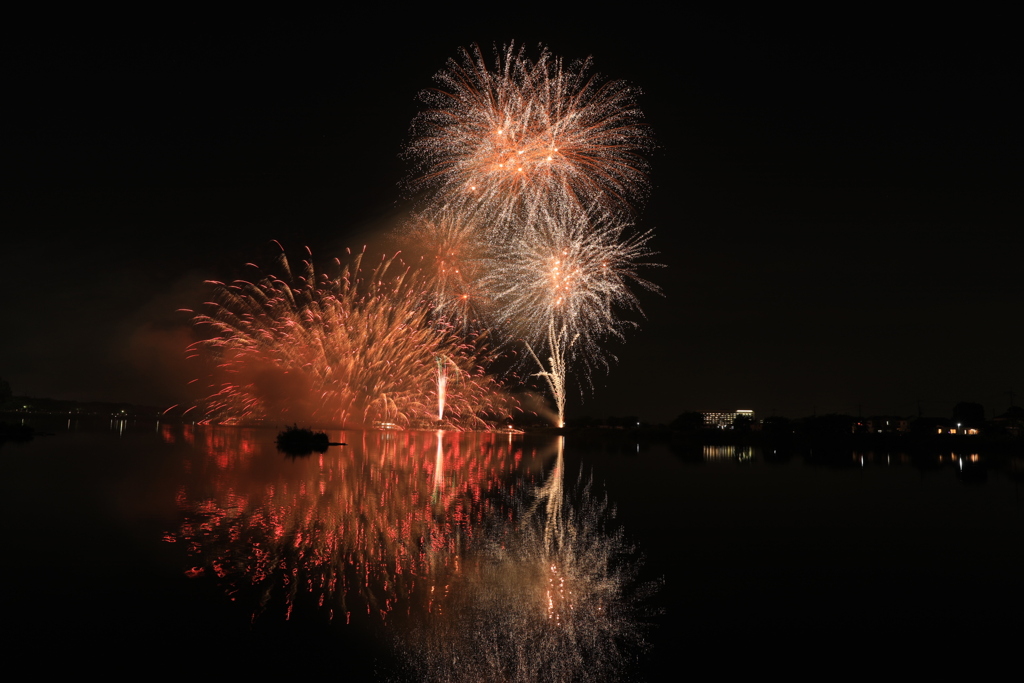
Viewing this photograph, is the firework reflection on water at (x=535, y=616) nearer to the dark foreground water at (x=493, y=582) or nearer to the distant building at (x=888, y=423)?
the dark foreground water at (x=493, y=582)

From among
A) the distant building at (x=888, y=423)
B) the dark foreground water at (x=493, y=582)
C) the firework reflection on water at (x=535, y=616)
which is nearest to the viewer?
the firework reflection on water at (x=535, y=616)

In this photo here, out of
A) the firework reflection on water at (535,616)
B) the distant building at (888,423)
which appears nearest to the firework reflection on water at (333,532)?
the firework reflection on water at (535,616)

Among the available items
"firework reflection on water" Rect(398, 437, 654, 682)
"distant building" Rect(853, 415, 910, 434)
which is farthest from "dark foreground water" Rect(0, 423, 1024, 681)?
"distant building" Rect(853, 415, 910, 434)

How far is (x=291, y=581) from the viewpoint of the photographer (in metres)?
9.28

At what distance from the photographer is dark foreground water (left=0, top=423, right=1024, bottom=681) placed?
694cm

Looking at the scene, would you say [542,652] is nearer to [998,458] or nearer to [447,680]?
[447,680]

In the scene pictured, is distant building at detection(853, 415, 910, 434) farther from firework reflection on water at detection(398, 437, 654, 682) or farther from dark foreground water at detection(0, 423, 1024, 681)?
firework reflection on water at detection(398, 437, 654, 682)

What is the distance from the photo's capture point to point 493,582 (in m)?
9.50

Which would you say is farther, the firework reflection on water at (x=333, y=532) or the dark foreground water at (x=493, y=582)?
the firework reflection on water at (x=333, y=532)

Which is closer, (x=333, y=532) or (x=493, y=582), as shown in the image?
(x=493, y=582)

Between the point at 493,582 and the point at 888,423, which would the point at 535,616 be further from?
the point at 888,423

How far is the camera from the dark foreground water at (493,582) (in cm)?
694

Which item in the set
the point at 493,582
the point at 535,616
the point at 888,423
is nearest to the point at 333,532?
the point at 493,582

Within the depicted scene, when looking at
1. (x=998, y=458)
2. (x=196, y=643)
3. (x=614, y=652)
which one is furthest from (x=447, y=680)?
(x=998, y=458)
